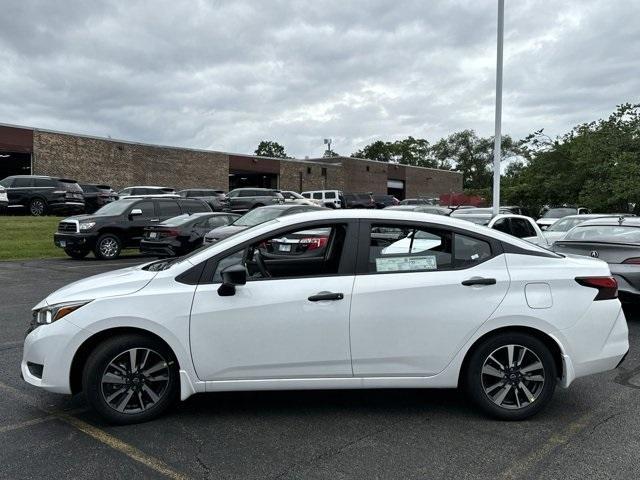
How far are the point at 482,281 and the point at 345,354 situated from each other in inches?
45.2

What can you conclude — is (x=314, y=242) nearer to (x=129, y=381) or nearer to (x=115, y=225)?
(x=129, y=381)

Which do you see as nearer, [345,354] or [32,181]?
[345,354]

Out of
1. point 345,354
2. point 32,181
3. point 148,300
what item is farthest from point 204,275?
point 32,181

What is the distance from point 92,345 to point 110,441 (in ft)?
2.27

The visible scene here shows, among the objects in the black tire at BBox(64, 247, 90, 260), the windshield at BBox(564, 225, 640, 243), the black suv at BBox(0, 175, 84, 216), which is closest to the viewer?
the windshield at BBox(564, 225, 640, 243)

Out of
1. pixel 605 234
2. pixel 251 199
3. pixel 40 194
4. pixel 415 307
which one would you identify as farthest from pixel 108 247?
pixel 251 199

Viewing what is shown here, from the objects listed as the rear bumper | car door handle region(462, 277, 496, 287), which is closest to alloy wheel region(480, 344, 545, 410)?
the rear bumper

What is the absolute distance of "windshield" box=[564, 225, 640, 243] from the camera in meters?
7.54

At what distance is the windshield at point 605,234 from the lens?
24.7 feet

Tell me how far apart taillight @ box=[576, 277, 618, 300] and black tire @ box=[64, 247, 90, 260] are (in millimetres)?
13315

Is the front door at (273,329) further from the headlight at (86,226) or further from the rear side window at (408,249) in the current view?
the headlight at (86,226)

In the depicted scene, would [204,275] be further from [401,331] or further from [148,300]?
[401,331]

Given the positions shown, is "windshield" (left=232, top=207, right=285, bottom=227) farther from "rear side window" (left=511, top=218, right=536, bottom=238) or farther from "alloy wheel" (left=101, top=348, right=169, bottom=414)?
"alloy wheel" (left=101, top=348, right=169, bottom=414)

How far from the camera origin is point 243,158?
4525 cm
